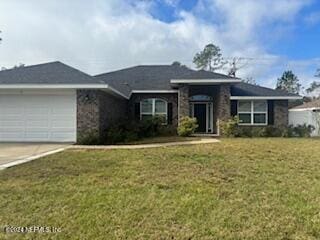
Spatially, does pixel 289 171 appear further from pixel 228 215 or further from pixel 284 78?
pixel 284 78

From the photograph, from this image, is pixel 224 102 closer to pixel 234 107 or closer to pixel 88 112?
pixel 234 107

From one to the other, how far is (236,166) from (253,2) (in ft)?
28.4

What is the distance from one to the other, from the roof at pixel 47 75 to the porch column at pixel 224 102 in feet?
26.3

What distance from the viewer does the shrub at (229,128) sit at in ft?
68.8

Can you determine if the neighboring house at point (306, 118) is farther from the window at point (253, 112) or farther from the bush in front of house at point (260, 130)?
the window at point (253, 112)

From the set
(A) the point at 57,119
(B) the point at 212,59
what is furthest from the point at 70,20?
(B) the point at 212,59

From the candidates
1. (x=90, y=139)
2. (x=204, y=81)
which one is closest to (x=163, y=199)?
(x=90, y=139)

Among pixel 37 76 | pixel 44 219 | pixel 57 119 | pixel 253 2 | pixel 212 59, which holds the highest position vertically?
pixel 212 59

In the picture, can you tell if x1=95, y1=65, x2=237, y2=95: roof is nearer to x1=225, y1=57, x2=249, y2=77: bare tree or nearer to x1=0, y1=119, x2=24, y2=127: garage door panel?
x1=0, y1=119, x2=24, y2=127: garage door panel

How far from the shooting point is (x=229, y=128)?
21.0 m

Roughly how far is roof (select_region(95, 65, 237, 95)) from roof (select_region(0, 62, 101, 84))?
4.87m

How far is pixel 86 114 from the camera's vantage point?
1694cm

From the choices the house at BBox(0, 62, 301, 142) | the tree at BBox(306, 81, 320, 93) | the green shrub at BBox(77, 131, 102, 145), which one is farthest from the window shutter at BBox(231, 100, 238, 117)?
the tree at BBox(306, 81, 320, 93)

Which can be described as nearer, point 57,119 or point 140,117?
point 57,119
